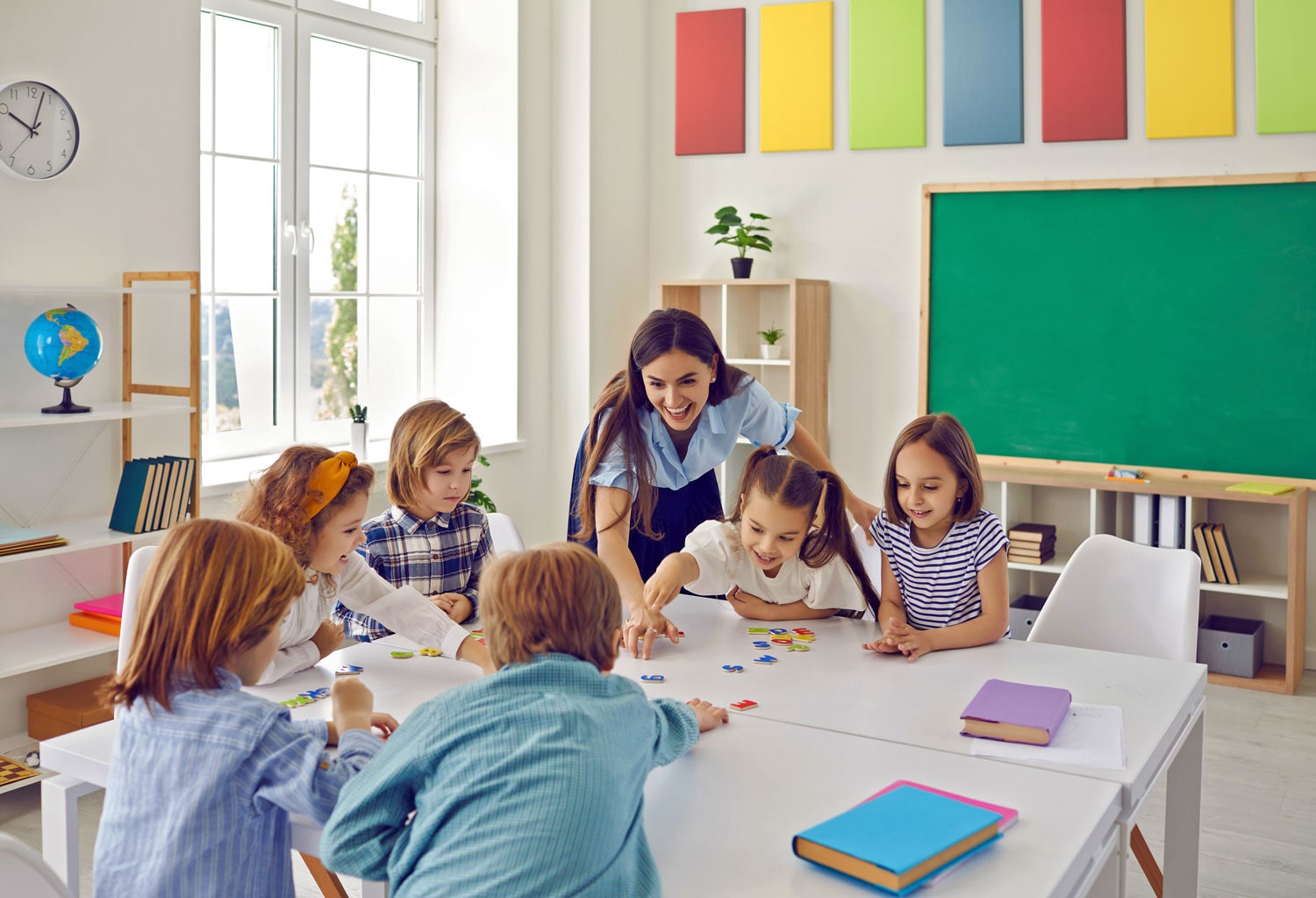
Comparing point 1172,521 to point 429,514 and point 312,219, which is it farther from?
point 312,219

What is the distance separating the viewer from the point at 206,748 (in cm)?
133

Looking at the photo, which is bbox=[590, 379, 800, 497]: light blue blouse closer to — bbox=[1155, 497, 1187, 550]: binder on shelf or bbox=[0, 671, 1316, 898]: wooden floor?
bbox=[0, 671, 1316, 898]: wooden floor

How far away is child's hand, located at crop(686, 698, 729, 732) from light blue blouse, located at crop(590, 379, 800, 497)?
0.81 meters

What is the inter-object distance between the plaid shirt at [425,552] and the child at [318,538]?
13.0 inches

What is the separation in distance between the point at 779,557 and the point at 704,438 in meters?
0.44

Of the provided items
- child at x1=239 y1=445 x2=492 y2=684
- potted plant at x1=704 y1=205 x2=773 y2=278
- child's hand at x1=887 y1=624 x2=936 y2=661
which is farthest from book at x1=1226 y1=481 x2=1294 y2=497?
child at x1=239 y1=445 x2=492 y2=684

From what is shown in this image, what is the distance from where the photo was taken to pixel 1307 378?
3998mm

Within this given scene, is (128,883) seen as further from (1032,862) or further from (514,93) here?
(514,93)

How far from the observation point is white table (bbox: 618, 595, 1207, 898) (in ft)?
5.58

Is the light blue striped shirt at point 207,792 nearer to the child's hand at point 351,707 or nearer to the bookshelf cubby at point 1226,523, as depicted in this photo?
the child's hand at point 351,707

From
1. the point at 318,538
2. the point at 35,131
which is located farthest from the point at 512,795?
the point at 35,131

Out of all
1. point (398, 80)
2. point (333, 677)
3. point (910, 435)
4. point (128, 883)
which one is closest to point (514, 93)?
point (398, 80)

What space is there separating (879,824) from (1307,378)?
3.39 metres

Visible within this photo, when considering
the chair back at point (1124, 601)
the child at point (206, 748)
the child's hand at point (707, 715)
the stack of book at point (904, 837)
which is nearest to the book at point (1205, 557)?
the chair back at point (1124, 601)
